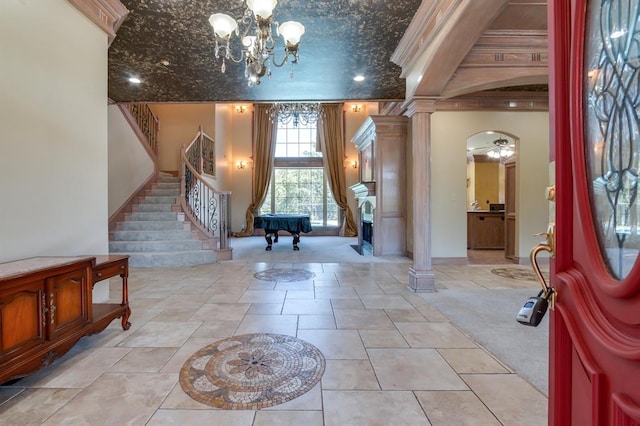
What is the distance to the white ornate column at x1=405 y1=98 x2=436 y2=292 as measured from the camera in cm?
391

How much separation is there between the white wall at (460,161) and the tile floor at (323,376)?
7.19 feet

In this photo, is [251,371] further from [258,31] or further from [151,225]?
[151,225]

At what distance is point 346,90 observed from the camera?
5098 millimetres

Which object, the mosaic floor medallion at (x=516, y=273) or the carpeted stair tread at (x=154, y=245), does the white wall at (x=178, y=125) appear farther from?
the mosaic floor medallion at (x=516, y=273)

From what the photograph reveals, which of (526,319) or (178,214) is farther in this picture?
(178,214)

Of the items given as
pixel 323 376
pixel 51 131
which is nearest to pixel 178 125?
pixel 51 131

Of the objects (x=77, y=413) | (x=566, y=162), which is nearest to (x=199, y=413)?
(x=77, y=413)

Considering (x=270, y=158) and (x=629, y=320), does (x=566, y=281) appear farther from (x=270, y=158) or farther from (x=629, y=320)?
(x=270, y=158)

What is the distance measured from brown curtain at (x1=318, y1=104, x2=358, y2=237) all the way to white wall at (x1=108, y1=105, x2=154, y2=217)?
556 centimetres

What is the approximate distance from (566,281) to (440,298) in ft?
9.85

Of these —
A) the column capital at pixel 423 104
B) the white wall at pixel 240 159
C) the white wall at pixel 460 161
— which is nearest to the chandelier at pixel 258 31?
the column capital at pixel 423 104

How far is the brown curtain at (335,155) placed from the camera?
10.5 meters

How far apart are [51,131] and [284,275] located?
3.25 metres

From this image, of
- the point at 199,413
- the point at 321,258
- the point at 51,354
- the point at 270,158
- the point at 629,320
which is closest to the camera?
the point at 629,320
